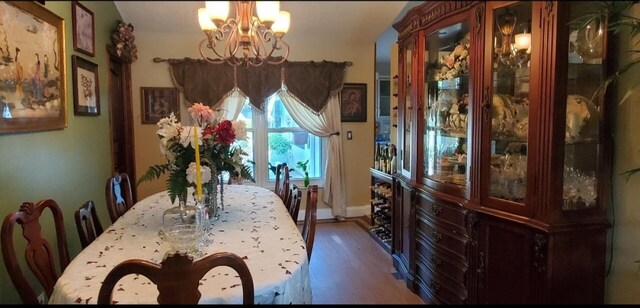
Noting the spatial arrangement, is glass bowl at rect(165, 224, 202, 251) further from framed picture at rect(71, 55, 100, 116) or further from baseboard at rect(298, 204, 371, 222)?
baseboard at rect(298, 204, 371, 222)

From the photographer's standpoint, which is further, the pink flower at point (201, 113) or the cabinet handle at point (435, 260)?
the cabinet handle at point (435, 260)

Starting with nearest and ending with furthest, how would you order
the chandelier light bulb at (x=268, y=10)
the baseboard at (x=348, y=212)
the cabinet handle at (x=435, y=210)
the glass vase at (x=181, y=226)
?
1. the chandelier light bulb at (x=268, y=10)
2. the glass vase at (x=181, y=226)
3. the cabinet handle at (x=435, y=210)
4. the baseboard at (x=348, y=212)

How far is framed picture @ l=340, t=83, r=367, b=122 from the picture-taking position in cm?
114

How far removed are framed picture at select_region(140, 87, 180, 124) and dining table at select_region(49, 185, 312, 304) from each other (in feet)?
1.44

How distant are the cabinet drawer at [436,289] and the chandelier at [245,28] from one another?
1.04 m

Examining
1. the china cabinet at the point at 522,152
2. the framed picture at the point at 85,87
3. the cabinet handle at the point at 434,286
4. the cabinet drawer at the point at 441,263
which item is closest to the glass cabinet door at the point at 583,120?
the china cabinet at the point at 522,152

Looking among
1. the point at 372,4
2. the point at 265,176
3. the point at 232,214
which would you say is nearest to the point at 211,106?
the point at 265,176

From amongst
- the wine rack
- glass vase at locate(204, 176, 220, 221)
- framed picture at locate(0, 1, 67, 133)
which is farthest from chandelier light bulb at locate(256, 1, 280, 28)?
the wine rack

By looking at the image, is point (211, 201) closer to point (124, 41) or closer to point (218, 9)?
point (124, 41)

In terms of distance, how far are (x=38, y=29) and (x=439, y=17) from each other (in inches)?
58.4

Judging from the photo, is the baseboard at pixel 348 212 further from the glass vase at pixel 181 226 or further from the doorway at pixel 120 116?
the doorway at pixel 120 116

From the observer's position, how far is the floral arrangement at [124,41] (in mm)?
724

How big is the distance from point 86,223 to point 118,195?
1.32 feet

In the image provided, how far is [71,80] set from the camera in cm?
115
